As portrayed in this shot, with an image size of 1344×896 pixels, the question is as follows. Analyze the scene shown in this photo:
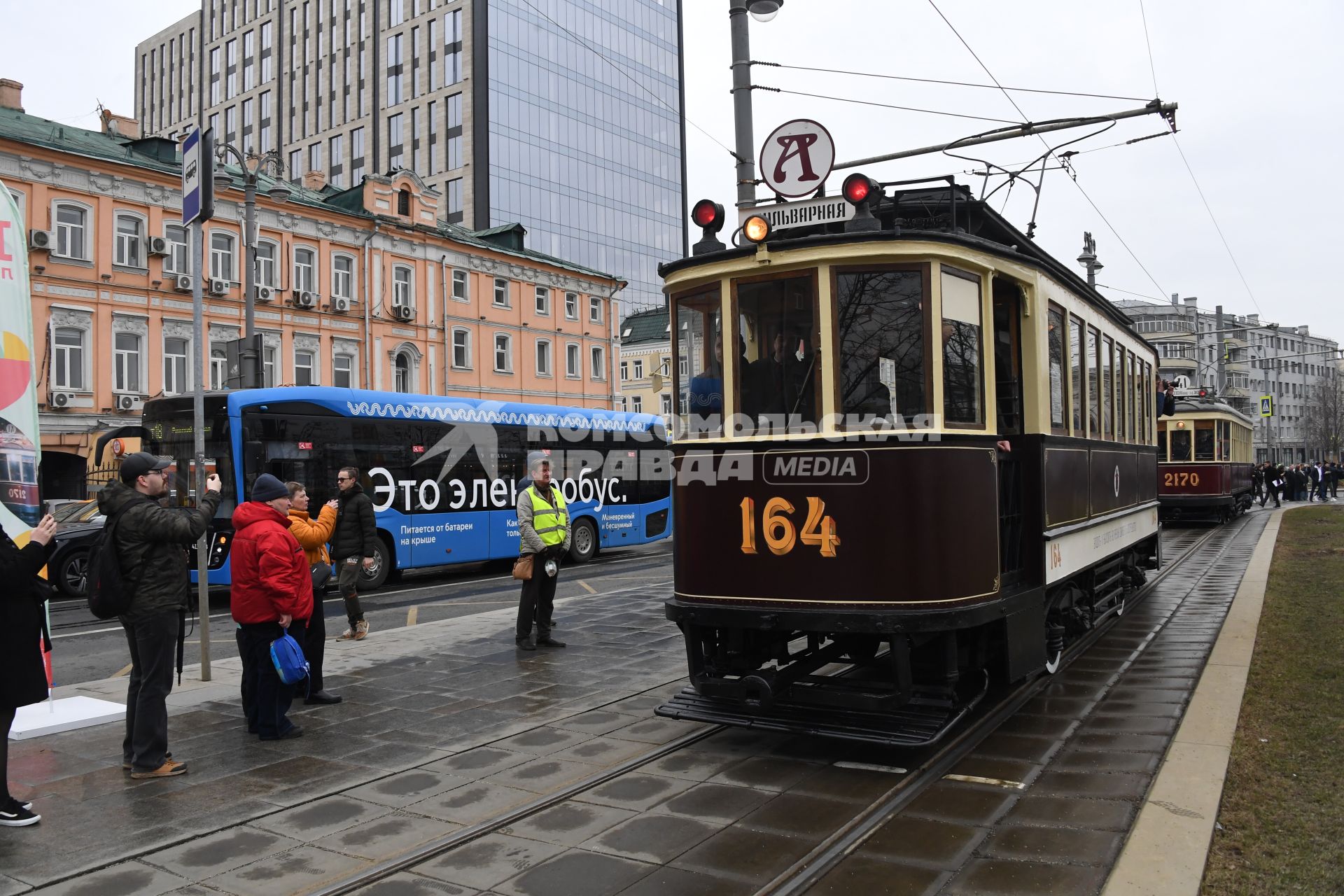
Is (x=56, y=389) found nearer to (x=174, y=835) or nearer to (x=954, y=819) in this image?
(x=174, y=835)

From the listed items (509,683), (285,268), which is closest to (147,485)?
(509,683)

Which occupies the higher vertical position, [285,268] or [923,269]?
[285,268]

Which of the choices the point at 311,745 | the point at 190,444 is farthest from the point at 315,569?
the point at 190,444

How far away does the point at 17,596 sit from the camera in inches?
203

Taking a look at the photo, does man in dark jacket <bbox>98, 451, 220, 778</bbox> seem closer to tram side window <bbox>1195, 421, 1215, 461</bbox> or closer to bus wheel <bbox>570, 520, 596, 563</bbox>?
A: bus wheel <bbox>570, 520, 596, 563</bbox>

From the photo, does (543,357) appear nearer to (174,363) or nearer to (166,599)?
(174,363)

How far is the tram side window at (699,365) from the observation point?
654 centimetres

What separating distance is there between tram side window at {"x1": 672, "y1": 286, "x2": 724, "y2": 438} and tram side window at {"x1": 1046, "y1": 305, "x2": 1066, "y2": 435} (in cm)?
260

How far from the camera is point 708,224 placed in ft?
22.5

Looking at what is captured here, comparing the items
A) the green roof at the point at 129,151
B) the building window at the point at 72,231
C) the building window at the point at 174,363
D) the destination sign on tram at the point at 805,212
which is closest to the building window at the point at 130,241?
the building window at the point at 72,231

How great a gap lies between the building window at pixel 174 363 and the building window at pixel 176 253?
2.13m

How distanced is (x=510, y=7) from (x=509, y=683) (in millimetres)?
59097

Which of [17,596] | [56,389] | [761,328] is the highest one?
[56,389]

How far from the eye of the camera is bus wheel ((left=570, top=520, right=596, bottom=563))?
67.9ft
